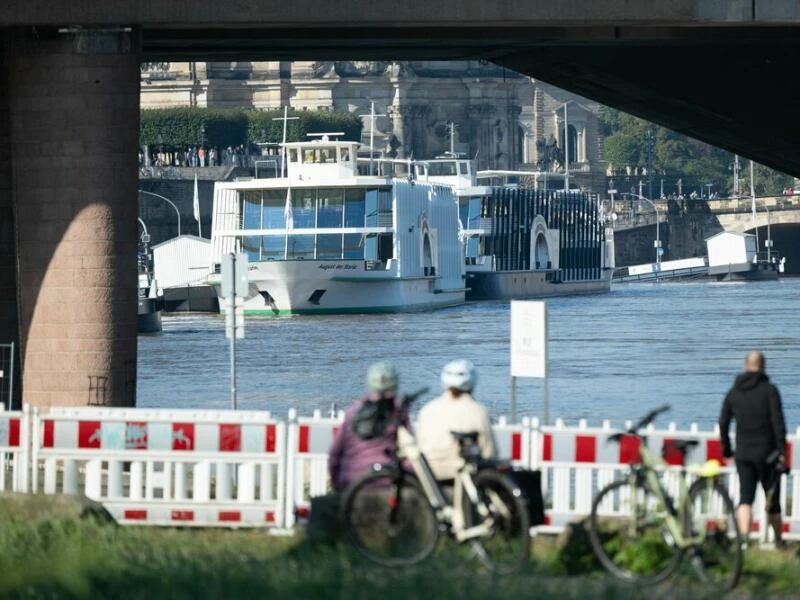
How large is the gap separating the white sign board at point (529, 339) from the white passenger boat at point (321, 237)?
54523 mm

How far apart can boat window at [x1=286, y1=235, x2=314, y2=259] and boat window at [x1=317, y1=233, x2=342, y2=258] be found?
284 millimetres

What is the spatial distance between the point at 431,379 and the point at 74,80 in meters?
22.7

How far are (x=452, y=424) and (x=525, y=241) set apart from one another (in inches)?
3676

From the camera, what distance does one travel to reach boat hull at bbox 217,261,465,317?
73688 mm

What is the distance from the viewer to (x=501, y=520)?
38.5 ft

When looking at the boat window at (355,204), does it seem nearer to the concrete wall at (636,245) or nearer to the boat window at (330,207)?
the boat window at (330,207)

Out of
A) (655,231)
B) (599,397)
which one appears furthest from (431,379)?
(655,231)

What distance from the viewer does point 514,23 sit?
794 inches

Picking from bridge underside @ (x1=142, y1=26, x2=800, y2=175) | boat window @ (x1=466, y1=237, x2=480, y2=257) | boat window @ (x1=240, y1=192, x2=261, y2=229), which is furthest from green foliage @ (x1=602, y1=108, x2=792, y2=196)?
bridge underside @ (x1=142, y1=26, x2=800, y2=175)

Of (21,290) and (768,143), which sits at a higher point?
(768,143)

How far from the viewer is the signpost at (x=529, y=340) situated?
60.1 ft

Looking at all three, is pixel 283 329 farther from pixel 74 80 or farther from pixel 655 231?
pixel 655 231

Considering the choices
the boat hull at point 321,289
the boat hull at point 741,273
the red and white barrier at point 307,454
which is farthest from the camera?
the boat hull at point 741,273

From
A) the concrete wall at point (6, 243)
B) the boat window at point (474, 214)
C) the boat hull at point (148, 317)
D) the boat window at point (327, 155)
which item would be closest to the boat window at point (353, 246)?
the boat window at point (327, 155)
